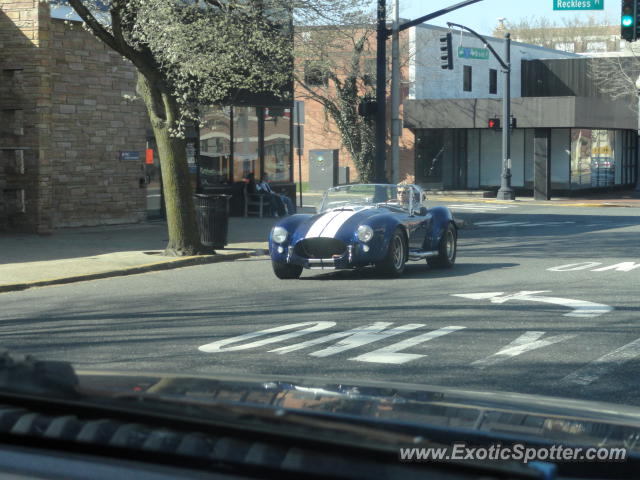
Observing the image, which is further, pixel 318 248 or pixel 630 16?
pixel 630 16

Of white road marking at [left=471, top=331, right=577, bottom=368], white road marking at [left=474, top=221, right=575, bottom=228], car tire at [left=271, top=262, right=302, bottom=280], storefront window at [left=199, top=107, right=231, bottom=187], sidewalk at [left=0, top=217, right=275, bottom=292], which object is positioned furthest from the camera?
storefront window at [left=199, top=107, right=231, bottom=187]

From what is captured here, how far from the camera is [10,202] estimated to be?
22422 millimetres

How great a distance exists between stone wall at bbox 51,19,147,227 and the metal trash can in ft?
20.0

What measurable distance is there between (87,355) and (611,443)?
6.80m

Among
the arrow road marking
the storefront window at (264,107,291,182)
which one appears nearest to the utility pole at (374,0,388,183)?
the storefront window at (264,107,291,182)

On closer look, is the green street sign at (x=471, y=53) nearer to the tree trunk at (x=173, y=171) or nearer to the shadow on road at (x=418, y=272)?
the tree trunk at (x=173, y=171)

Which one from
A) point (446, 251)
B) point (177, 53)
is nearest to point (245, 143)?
point (177, 53)

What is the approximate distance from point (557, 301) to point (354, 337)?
355 cm

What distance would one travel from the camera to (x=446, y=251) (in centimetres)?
1612

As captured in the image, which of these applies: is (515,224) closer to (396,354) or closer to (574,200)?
(574,200)

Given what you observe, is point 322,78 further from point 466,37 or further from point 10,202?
point 10,202

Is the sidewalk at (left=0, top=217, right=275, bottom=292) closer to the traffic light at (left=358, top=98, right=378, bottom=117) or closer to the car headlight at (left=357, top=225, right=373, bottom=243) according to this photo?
the traffic light at (left=358, top=98, right=378, bottom=117)

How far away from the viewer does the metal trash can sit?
752 inches

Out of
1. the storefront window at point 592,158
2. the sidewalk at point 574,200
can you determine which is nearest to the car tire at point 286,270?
the sidewalk at point 574,200
